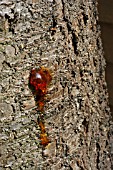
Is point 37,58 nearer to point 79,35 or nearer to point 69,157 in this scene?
point 79,35

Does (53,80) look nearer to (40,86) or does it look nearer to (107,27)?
(40,86)

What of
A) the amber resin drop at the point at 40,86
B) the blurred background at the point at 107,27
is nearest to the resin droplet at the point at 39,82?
the amber resin drop at the point at 40,86

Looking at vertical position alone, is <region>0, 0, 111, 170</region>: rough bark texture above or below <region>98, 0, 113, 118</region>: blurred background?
below

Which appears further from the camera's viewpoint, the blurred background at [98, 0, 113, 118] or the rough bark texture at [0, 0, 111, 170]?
the blurred background at [98, 0, 113, 118]

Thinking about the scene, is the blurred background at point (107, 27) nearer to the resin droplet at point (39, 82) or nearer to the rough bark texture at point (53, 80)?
the rough bark texture at point (53, 80)

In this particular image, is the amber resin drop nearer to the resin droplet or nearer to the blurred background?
the resin droplet

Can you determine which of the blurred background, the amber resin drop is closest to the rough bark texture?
the amber resin drop

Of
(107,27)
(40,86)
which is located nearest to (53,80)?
(40,86)
